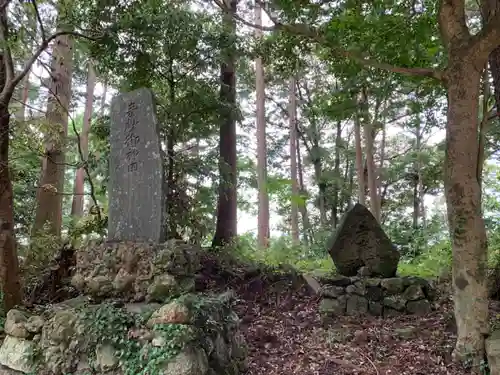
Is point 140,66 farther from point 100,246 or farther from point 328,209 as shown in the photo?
point 328,209

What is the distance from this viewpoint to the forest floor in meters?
3.99

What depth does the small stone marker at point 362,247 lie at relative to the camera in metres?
5.56

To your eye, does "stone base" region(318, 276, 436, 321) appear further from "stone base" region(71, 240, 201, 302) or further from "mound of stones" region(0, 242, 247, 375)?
"stone base" region(71, 240, 201, 302)

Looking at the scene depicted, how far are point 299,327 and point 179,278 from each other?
6.71ft

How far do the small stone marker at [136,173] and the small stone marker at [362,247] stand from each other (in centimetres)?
282

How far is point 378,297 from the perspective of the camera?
539cm

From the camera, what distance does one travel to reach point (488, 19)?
4102 millimetres

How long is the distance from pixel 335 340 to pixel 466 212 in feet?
6.77

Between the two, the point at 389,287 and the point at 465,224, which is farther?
the point at 389,287

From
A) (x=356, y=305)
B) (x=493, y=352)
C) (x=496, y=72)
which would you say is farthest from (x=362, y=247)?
(x=496, y=72)

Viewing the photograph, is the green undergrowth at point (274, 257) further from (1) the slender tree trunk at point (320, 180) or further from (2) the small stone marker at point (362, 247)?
(1) the slender tree trunk at point (320, 180)

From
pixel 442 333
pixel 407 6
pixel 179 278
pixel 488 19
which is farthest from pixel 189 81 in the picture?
pixel 442 333

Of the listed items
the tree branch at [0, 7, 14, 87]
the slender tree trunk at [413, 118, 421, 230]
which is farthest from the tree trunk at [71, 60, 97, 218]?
the slender tree trunk at [413, 118, 421, 230]

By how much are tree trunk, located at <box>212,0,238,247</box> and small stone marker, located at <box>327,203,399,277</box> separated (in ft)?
7.15
